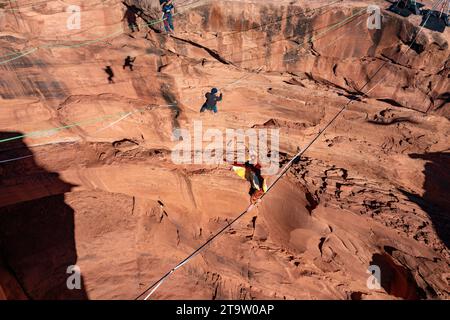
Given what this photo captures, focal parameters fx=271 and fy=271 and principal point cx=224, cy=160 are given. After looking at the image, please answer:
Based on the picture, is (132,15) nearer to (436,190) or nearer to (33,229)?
(33,229)

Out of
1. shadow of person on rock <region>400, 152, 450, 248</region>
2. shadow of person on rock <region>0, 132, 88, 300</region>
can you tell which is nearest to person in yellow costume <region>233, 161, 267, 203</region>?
shadow of person on rock <region>400, 152, 450, 248</region>

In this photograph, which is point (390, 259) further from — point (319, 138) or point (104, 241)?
point (104, 241)

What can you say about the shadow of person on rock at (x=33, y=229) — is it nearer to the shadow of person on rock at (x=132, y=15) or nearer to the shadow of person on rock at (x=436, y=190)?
the shadow of person on rock at (x=132, y=15)

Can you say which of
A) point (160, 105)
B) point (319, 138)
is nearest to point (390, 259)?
point (319, 138)

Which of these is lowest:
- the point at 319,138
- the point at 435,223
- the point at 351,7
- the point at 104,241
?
the point at 104,241

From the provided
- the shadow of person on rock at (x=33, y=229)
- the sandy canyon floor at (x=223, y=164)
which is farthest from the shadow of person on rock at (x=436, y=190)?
the shadow of person on rock at (x=33, y=229)

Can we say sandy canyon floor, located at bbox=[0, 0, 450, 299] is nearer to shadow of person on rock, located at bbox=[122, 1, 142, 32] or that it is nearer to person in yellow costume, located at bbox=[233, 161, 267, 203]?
shadow of person on rock, located at bbox=[122, 1, 142, 32]

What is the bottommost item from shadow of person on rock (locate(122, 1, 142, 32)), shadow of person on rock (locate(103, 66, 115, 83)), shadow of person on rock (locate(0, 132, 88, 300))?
shadow of person on rock (locate(0, 132, 88, 300))
